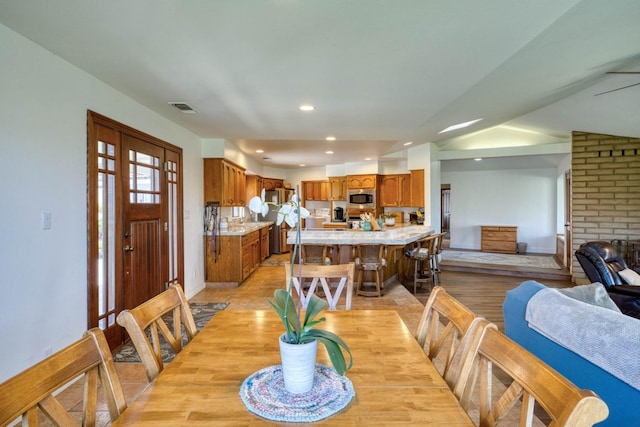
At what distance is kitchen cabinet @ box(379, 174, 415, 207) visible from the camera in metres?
7.85

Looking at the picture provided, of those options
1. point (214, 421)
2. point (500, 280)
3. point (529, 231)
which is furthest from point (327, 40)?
point (529, 231)

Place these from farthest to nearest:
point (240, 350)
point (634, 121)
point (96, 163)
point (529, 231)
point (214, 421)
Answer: point (529, 231), point (634, 121), point (96, 163), point (240, 350), point (214, 421)

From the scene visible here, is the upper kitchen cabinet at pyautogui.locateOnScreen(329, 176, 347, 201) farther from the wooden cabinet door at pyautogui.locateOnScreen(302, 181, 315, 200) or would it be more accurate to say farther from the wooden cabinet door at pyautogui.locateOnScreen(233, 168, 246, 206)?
the wooden cabinet door at pyautogui.locateOnScreen(233, 168, 246, 206)

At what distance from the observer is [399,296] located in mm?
4457

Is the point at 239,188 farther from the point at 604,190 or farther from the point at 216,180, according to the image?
the point at 604,190

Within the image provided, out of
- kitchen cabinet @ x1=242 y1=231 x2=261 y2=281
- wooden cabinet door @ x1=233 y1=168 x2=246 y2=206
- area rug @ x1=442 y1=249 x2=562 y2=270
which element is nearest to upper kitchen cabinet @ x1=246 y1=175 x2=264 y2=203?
wooden cabinet door @ x1=233 y1=168 x2=246 y2=206

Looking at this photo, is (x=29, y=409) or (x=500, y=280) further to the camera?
(x=500, y=280)

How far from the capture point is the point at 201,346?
134 centimetres

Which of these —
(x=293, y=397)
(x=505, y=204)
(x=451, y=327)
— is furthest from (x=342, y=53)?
(x=505, y=204)

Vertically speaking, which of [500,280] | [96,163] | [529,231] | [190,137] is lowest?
[500,280]

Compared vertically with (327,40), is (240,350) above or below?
below

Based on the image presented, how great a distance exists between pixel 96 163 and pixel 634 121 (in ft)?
22.0

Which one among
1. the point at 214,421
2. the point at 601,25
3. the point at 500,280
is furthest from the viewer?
the point at 500,280

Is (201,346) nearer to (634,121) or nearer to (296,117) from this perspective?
(296,117)
